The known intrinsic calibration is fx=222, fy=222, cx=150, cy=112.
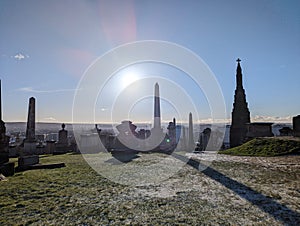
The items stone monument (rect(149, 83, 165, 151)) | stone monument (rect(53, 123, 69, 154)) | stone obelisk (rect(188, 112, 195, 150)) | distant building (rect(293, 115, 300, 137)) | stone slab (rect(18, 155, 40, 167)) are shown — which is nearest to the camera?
stone slab (rect(18, 155, 40, 167))

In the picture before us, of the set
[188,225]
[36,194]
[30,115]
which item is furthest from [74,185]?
[30,115]

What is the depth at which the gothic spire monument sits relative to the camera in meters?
23.8

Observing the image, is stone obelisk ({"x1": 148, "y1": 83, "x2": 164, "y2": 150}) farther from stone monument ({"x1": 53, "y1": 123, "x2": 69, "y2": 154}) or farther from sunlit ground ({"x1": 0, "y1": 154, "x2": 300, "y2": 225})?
sunlit ground ({"x1": 0, "y1": 154, "x2": 300, "y2": 225})

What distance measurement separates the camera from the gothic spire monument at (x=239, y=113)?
2381 centimetres

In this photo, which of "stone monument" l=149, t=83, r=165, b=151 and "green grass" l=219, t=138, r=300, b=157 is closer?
"green grass" l=219, t=138, r=300, b=157

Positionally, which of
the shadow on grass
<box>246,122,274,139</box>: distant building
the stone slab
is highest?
<box>246,122,274,139</box>: distant building

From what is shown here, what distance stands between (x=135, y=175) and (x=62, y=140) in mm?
12620

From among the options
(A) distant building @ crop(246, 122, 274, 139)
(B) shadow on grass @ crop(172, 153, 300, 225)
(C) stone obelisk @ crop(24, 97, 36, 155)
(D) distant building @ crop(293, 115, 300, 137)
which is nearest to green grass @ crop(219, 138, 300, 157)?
(A) distant building @ crop(246, 122, 274, 139)

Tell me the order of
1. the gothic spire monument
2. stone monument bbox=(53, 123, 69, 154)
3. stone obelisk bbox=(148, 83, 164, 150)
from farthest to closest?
1. stone obelisk bbox=(148, 83, 164, 150)
2. the gothic spire monument
3. stone monument bbox=(53, 123, 69, 154)

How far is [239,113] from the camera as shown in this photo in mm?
24062

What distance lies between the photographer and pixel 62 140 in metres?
18.4

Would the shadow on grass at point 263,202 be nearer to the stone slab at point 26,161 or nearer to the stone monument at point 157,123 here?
the stone slab at point 26,161

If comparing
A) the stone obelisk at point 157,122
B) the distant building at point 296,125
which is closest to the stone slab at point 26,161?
the stone obelisk at point 157,122

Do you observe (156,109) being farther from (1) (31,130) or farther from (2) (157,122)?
(1) (31,130)
